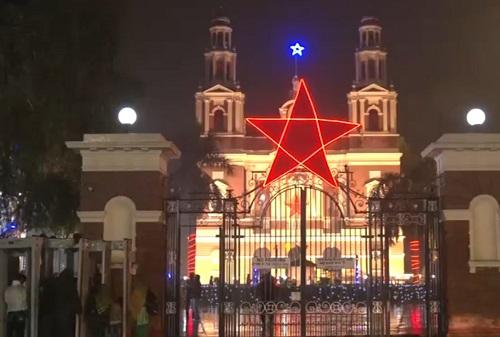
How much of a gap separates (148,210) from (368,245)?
3998mm

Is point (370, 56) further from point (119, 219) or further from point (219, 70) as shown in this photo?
point (119, 219)

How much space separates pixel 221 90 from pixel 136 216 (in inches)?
1877

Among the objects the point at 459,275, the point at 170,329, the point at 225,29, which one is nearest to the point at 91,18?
the point at 170,329

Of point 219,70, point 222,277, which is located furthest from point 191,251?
point 219,70

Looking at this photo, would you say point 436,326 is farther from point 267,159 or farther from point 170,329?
point 267,159

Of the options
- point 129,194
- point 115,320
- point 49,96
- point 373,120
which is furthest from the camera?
point 373,120

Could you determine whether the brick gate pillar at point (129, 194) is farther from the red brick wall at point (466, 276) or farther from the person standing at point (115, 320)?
the red brick wall at point (466, 276)

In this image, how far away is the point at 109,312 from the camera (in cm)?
1220

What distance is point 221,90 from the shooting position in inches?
2405

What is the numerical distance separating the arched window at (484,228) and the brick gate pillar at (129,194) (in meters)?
5.15

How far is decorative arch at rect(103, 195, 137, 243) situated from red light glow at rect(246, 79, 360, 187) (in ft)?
8.19

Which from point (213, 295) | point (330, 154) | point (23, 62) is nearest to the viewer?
point (23, 62)

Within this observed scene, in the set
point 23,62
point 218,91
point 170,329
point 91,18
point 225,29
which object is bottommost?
point 170,329

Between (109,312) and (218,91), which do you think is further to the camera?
(218,91)
